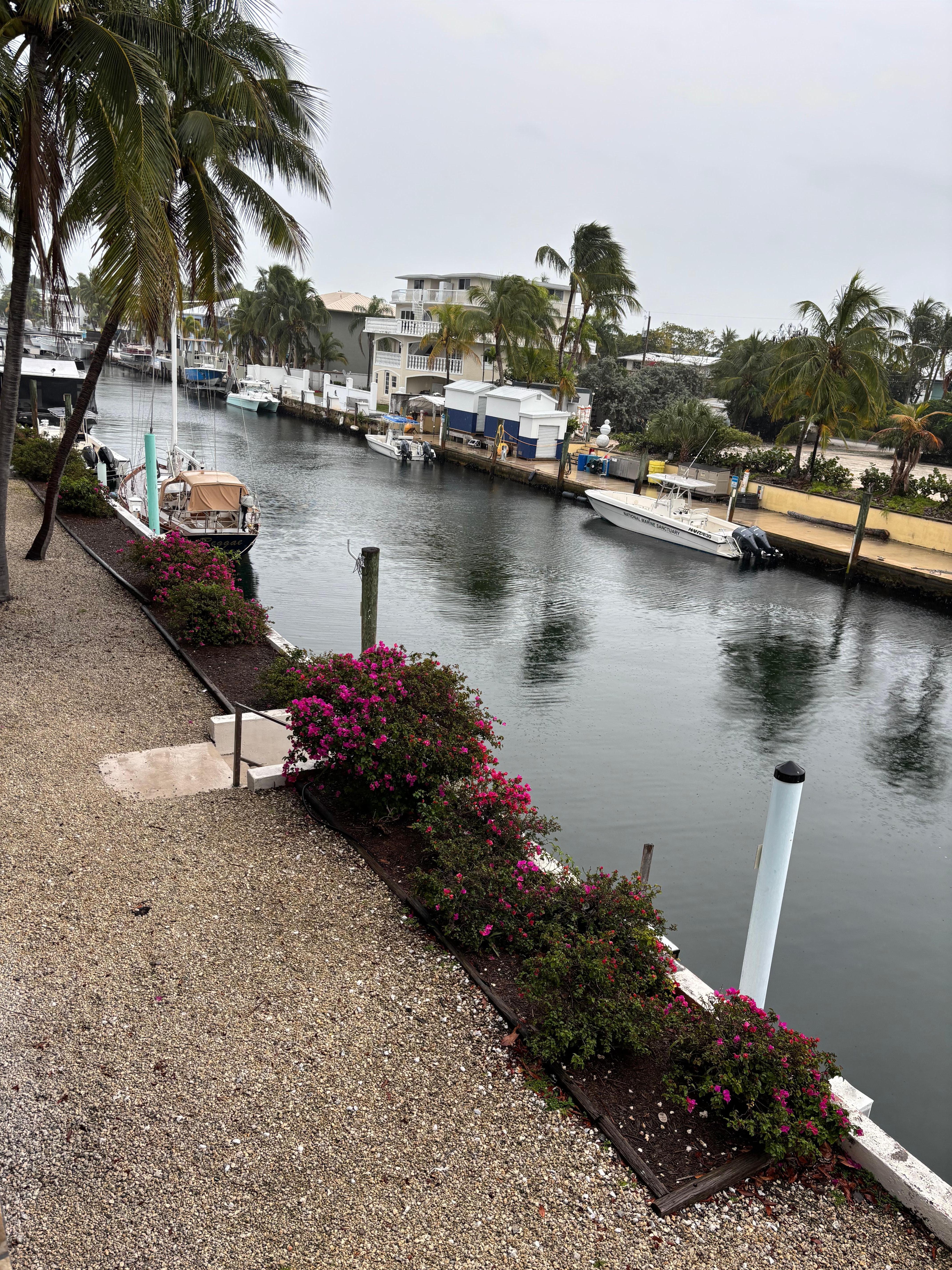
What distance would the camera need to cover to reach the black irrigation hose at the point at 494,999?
4.89m

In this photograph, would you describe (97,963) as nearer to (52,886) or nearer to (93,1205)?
(52,886)

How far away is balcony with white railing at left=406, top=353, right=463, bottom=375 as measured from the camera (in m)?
59.5

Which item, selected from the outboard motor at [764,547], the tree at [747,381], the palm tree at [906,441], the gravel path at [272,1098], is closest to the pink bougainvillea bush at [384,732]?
the gravel path at [272,1098]

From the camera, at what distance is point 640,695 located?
1723cm

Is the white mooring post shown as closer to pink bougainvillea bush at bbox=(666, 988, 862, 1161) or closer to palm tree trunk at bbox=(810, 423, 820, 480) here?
pink bougainvillea bush at bbox=(666, 988, 862, 1161)

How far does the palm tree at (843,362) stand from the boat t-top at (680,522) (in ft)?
17.0

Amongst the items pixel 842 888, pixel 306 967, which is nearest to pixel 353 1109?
pixel 306 967

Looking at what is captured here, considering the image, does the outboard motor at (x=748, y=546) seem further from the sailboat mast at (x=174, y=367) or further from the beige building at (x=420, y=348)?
the beige building at (x=420, y=348)

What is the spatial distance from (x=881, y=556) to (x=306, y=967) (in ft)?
88.3

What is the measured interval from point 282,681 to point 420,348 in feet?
175

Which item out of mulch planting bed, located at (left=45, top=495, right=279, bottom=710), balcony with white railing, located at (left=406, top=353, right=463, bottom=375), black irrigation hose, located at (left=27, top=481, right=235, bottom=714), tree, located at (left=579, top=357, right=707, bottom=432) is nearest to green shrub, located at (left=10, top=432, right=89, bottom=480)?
black irrigation hose, located at (left=27, top=481, right=235, bottom=714)

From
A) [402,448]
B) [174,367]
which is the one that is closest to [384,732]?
[174,367]

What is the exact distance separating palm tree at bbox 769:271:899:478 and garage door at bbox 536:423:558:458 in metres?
13.5

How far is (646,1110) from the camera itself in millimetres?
5324
